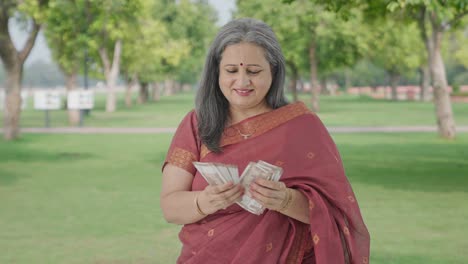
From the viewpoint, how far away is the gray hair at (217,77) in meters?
3.34

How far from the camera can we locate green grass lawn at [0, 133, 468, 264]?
7.74 m

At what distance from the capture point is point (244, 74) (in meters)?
3.36

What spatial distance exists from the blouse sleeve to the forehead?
370 millimetres

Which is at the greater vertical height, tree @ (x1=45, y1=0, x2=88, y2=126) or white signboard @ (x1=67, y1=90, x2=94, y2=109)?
tree @ (x1=45, y1=0, x2=88, y2=126)

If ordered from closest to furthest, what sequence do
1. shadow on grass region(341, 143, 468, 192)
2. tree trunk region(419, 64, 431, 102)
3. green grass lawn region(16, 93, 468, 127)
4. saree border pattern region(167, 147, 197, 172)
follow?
saree border pattern region(167, 147, 197, 172) → shadow on grass region(341, 143, 468, 192) → green grass lawn region(16, 93, 468, 127) → tree trunk region(419, 64, 431, 102)

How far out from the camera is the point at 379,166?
1487 centimetres

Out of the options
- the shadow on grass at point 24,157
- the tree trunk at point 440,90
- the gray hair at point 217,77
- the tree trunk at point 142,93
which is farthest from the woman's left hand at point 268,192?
the tree trunk at point 142,93

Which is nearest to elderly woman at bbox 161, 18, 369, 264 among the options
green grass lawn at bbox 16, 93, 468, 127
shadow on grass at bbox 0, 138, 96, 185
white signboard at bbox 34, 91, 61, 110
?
shadow on grass at bbox 0, 138, 96, 185

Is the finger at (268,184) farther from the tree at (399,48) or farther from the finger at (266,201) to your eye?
the tree at (399,48)

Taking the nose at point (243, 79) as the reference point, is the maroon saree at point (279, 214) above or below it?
below

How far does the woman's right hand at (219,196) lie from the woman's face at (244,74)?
1.55 feet

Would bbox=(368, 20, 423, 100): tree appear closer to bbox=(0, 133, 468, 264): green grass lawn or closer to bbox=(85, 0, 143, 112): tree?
bbox=(85, 0, 143, 112): tree

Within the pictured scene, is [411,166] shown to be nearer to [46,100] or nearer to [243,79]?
[243,79]

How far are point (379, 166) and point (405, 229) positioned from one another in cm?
616
